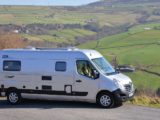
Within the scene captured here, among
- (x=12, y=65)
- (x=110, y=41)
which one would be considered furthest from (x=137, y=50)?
(x=12, y=65)

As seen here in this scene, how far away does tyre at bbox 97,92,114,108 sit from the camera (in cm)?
1538

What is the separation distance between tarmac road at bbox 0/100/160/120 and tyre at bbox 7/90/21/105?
21 centimetres

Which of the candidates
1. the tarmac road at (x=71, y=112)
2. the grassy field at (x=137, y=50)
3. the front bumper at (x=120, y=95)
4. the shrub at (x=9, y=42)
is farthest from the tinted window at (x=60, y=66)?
the grassy field at (x=137, y=50)

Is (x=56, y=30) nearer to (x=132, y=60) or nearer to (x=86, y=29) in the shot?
(x=86, y=29)

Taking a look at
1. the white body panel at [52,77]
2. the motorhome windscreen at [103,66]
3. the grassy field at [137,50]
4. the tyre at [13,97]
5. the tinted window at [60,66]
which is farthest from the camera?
the grassy field at [137,50]

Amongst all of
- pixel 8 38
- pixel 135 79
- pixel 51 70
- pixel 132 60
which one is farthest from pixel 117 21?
pixel 51 70

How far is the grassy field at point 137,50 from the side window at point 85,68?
3696cm

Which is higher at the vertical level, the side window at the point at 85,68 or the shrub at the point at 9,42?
the shrub at the point at 9,42

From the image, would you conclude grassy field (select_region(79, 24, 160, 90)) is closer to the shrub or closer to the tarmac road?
the shrub

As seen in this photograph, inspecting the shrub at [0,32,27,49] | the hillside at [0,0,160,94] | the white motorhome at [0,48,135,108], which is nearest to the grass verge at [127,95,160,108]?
the white motorhome at [0,48,135,108]

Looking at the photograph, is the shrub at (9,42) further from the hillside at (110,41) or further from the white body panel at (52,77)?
the white body panel at (52,77)

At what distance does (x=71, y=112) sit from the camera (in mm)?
14445

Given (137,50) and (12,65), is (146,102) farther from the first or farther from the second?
(137,50)

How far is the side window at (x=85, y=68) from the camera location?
1574 cm
